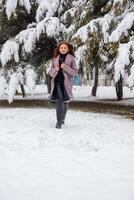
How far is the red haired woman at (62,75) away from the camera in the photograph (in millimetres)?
9531

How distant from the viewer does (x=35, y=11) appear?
17.1 metres

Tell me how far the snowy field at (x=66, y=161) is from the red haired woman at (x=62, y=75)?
0.54m

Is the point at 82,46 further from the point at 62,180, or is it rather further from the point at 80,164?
the point at 62,180

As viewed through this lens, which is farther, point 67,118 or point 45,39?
point 45,39

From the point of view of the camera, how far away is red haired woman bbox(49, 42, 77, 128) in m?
9.53

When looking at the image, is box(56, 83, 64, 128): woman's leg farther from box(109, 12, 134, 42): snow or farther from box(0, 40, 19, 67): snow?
box(0, 40, 19, 67): snow

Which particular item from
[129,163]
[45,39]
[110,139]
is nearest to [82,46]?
[45,39]

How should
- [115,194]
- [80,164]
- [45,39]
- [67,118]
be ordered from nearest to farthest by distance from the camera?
[115,194]
[80,164]
[67,118]
[45,39]

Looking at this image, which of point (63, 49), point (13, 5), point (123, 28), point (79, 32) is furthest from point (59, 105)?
point (13, 5)

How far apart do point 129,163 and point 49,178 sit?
132 cm

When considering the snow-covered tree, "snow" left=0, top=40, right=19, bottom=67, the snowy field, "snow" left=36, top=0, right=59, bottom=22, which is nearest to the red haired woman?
the snowy field

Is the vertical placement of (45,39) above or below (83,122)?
above

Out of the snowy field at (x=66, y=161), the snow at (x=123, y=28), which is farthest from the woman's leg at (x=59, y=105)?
the snow at (x=123, y=28)

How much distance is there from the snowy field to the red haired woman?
543mm
